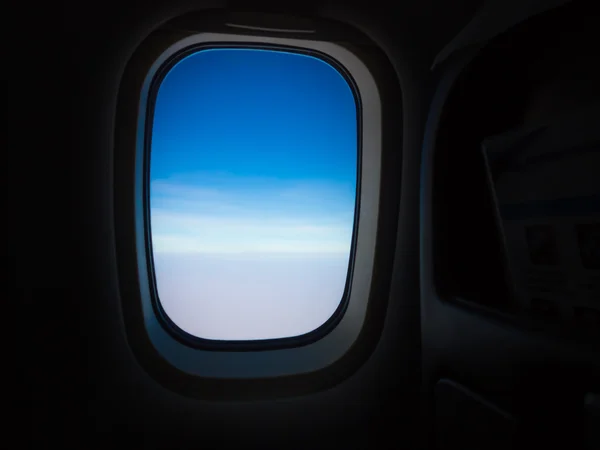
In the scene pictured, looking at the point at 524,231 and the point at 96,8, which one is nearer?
the point at 524,231

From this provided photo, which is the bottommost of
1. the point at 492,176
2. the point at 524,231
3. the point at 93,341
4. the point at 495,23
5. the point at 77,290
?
the point at 93,341

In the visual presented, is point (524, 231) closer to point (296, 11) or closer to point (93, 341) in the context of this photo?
point (296, 11)

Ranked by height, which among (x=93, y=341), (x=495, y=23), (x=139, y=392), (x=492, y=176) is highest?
(x=495, y=23)

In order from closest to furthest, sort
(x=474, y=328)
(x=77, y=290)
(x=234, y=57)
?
(x=474, y=328)
(x=77, y=290)
(x=234, y=57)

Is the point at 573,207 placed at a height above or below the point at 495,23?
below

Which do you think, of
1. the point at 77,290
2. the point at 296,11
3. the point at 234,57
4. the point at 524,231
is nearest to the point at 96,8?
the point at 234,57

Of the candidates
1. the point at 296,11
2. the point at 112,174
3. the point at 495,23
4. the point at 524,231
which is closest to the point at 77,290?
the point at 112,174

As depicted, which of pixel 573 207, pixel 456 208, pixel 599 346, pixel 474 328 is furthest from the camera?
pixel 456 208

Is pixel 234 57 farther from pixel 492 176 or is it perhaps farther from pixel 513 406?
pixel 513 406

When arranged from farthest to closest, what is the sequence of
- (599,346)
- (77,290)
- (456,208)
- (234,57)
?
(234,57) → (77,290) → (456,208) → (599,346)
